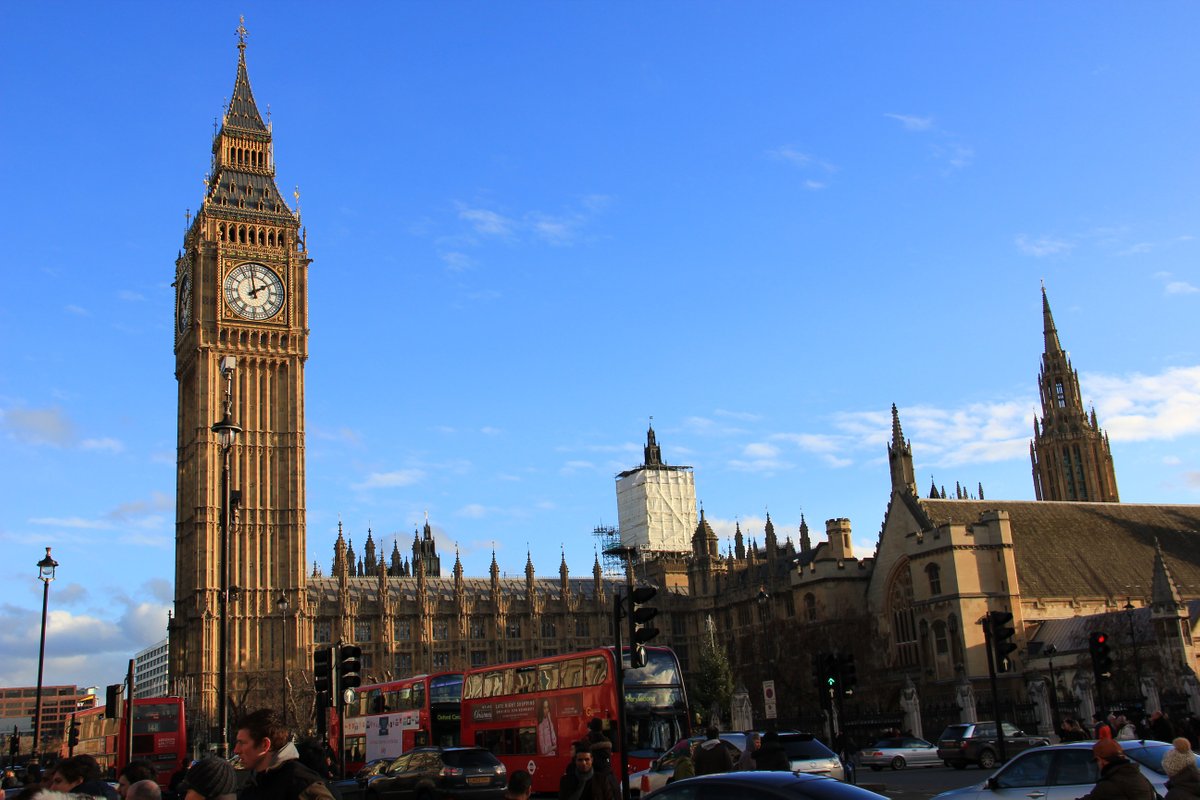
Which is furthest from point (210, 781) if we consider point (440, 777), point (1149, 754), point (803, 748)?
point (803, 748)

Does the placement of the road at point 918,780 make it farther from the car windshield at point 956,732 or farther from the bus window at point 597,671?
the bus window at point 597,671

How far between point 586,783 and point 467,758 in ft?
41.2

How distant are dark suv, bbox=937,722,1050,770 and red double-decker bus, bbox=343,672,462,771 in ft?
48.2

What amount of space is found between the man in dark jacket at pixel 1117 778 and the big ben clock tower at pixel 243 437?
74.5 metres

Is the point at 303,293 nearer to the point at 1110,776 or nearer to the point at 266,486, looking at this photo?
the point at 266,486

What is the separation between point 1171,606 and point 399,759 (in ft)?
129

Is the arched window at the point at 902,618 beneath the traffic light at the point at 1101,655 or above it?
above

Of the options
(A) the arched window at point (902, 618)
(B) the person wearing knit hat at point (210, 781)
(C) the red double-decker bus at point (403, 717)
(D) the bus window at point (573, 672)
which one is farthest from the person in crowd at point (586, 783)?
(A) the arched window at point (902, 618)

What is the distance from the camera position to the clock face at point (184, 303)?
91.1 meters

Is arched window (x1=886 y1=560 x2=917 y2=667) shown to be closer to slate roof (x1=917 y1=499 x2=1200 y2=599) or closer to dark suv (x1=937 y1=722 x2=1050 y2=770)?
slate roof (x1=917 y1=499 x2=1200 y2=599)

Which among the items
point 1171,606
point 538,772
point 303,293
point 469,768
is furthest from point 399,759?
point 303,293

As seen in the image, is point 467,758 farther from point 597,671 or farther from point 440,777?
point 597,671

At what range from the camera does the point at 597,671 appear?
29.9m

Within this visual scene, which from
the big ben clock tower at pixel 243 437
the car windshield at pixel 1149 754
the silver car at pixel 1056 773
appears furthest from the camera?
the big ben clock tower at pixel 243 437
